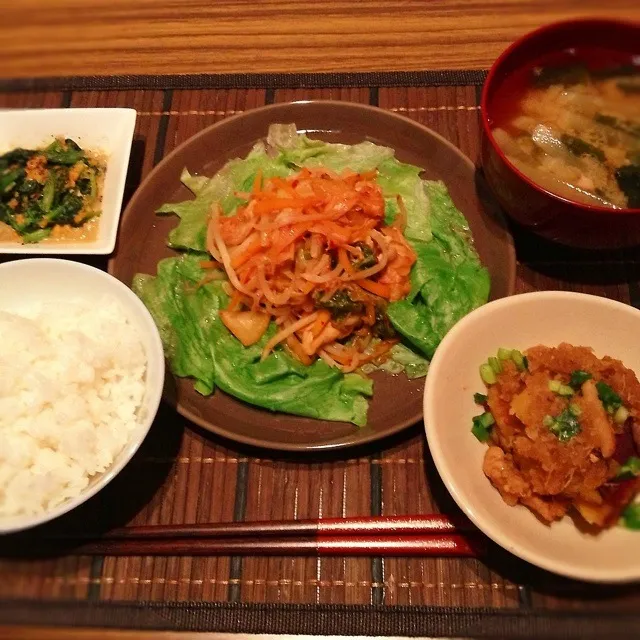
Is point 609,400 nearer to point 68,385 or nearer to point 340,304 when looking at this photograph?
point 340,304

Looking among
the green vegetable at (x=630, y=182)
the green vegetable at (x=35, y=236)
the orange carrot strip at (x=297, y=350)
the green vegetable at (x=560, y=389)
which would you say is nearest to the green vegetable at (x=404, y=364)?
the orange carrot strip at (x=297, y=350)

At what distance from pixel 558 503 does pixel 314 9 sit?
8.29ft

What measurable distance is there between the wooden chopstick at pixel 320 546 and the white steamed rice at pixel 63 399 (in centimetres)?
30

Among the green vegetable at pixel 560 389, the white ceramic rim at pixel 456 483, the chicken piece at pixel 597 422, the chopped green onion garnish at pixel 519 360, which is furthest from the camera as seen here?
the chopped green onion garnish at pixel 519 360

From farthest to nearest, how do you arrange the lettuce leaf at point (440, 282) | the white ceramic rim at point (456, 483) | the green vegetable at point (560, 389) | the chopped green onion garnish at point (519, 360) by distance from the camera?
the lettuce leaf at point (440, 282), the chopped green onion garnish at point (519, 360), the green vegetable at point (560, 389), the white ceramic rim at point (456, 483)

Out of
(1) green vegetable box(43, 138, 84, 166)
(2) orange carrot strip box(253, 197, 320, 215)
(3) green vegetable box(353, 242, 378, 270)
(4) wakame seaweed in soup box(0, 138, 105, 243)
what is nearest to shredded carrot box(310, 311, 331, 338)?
(3) green vegetable box(353, 242, 378, 270)

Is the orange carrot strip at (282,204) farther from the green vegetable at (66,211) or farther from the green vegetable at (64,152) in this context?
the green vegetable at (64,152)

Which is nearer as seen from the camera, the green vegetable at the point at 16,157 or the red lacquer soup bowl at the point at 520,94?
the red lacquer soup bowl at the point at 520,94

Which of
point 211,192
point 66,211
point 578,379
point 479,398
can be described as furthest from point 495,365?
point 66,211

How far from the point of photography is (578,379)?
1662 millimetres

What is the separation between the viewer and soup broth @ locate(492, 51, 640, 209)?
198 cm

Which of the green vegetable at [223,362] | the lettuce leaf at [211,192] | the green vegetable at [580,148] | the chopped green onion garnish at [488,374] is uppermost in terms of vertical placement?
the green vegetable at [580,148]

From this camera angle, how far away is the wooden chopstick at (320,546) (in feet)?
5.63

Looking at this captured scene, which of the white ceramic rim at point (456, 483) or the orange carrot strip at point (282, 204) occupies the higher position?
the orange carrot strip at point (282, 204)
